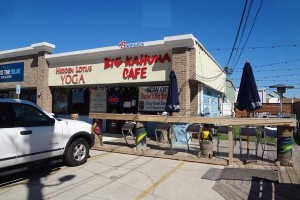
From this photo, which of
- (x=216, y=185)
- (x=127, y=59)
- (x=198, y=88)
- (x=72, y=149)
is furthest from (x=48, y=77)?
(x=216, y=185)

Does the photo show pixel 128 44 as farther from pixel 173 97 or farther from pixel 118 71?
pixel 173 97

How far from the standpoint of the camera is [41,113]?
7.21 meters

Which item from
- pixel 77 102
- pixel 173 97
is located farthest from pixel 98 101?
pixel 173 97

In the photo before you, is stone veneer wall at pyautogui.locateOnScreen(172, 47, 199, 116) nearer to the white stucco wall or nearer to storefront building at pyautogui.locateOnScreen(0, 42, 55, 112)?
the white stucco wall

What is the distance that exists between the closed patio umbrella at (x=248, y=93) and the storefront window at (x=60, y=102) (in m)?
12.2

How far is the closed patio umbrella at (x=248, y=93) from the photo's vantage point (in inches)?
346

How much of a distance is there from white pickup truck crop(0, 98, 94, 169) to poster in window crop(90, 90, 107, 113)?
828 cm

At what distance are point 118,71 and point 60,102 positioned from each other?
5504mm

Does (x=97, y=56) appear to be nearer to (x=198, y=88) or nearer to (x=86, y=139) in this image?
Answer: (x=198, y=88)

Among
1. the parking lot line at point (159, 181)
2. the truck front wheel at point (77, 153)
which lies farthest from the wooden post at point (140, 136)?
the truck front wheel at point (77, 153)

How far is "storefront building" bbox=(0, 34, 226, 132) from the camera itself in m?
12.9

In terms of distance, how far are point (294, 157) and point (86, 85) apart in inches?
446

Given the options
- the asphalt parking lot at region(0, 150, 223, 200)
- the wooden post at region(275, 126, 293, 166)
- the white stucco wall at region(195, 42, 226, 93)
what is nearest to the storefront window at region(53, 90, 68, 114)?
the white stucco wall at region(195, 42, 226, 93)

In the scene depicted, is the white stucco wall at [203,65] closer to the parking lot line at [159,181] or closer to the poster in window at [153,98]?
the poster in window at [153,98]
